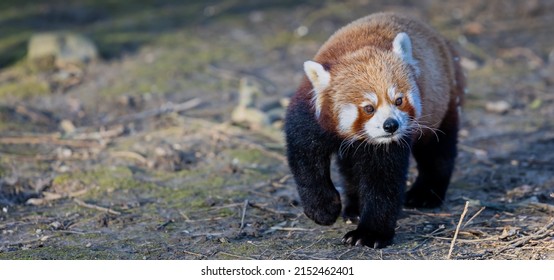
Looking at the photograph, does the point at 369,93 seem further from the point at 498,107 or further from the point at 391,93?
the point at 498,107

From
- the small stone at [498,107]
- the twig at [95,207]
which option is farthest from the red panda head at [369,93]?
the small stone at [498,107]

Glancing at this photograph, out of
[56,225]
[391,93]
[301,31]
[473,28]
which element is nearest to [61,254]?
[56,225]

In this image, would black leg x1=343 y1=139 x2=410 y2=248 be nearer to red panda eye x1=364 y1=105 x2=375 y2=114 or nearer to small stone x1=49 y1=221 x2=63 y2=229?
red panda eye x1=364 y1=105 x2=375 y2=114

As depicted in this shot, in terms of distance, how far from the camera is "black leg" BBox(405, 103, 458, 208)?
5648mm

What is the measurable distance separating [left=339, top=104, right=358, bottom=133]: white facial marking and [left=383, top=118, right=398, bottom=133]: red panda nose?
220mm

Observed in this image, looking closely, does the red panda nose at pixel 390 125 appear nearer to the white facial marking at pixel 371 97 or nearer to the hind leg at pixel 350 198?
the white facial marking at pixel 371 97

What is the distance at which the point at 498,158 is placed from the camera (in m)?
6.75

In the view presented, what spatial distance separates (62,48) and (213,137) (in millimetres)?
3173

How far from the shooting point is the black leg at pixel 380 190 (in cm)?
483

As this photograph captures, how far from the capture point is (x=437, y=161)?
18.6 feet

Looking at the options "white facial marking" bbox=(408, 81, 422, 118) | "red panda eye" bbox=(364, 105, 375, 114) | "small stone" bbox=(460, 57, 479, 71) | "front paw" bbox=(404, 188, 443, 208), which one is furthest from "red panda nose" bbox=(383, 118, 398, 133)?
"small stone" bbox=(460, 57, 479, 71)
